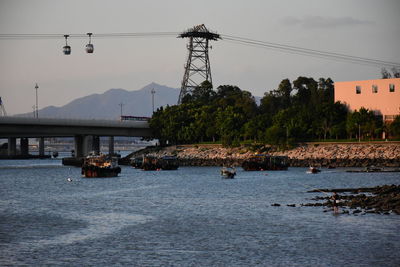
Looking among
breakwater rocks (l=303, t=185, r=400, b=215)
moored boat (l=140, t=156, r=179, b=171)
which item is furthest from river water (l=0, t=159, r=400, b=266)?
moored boat (l=140, t=156, r=179, b=171)

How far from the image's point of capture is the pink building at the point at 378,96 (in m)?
189

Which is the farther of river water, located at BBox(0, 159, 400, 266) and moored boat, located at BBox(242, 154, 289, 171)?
moored boat, located at BBox(242, 154, 289, 171)

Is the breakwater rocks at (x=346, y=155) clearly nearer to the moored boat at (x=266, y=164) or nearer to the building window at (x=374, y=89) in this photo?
the moored boat at (x=266, y=164)

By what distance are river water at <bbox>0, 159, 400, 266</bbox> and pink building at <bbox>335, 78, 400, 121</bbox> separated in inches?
3898

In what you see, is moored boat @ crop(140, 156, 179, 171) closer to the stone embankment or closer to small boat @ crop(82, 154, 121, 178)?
the stone embankment

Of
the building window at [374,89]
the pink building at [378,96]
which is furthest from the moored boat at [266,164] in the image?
the building window at [374,89]

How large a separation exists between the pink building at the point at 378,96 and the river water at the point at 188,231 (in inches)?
3898

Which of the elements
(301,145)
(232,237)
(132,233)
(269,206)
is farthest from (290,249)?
(301,145)

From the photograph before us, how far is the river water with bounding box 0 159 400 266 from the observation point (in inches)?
1901

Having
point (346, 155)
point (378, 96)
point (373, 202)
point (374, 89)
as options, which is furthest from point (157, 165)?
point (373, 202)

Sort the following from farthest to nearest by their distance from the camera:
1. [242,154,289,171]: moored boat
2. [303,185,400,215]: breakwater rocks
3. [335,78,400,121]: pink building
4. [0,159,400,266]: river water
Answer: [335,78,400,121]: pink building → [242,154,289,171]: moored boat → [303,185,400,215]: breakwater rocks → [0,159,400,266]: river water

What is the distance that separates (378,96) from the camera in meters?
193

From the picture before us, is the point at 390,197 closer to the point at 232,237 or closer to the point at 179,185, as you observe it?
the point at 232,237

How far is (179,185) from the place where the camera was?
117250 millimetres
